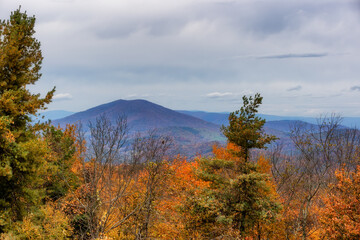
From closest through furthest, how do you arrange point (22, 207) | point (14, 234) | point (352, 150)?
point (14, 234) < point (22, 207) < point (352, 150)

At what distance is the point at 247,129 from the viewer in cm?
1552

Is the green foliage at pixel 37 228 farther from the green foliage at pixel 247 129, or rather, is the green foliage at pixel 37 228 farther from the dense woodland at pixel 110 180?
the green foliage at pixel 247 129

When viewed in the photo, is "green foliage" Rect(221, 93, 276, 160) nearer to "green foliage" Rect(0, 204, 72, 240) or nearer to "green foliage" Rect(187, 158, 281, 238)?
"green foliage" Rect(187, 158, 281, 238)

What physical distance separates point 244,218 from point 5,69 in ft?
52.9

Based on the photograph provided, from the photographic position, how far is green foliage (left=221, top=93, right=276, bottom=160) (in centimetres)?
1584

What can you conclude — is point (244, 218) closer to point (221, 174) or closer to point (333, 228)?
point (221, 174)

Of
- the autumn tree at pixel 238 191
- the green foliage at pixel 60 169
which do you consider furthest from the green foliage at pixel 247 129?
the green foliage at pixel 60 169

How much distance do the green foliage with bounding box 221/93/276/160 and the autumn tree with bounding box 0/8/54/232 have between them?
37.1 ft

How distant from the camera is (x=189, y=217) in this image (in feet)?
47.6

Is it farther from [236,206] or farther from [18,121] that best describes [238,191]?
[18,121]

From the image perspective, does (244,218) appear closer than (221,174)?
Yes

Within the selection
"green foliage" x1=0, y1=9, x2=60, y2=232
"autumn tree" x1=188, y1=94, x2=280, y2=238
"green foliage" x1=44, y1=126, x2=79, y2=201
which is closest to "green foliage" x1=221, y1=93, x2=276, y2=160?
"autumn tree" x1=188, y1=94, x2=280, y2=238

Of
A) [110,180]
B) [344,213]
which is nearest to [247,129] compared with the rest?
[344,213]

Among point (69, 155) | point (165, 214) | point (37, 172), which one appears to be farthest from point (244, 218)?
point (69, 155)
